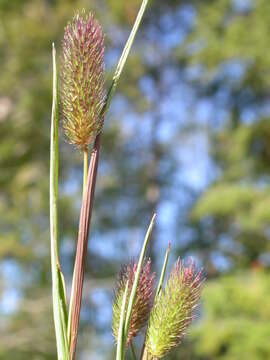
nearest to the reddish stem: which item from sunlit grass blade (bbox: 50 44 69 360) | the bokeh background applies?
sunlit grass blade (bbox: 50 44 69 360)

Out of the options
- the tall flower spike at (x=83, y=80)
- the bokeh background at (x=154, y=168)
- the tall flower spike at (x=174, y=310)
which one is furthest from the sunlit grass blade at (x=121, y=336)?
the bokeh background at (x=154, y=168)

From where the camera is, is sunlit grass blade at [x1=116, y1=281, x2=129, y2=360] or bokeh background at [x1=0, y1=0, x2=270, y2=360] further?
bokeh background at [x1=0, y1=0, x2=270, y2=360]

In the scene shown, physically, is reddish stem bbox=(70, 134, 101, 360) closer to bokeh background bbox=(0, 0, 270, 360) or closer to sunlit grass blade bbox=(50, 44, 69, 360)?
sunlit grass blade bbox=(50, 44, 69, 360)

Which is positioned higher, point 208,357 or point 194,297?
point 208,357

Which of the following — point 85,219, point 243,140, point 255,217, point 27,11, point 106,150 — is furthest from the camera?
point 106,150

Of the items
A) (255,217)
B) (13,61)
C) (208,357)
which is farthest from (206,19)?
(208,357)

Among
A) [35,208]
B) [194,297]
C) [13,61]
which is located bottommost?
[194,297]

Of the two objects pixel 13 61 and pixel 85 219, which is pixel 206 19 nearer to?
pixel 13 61
